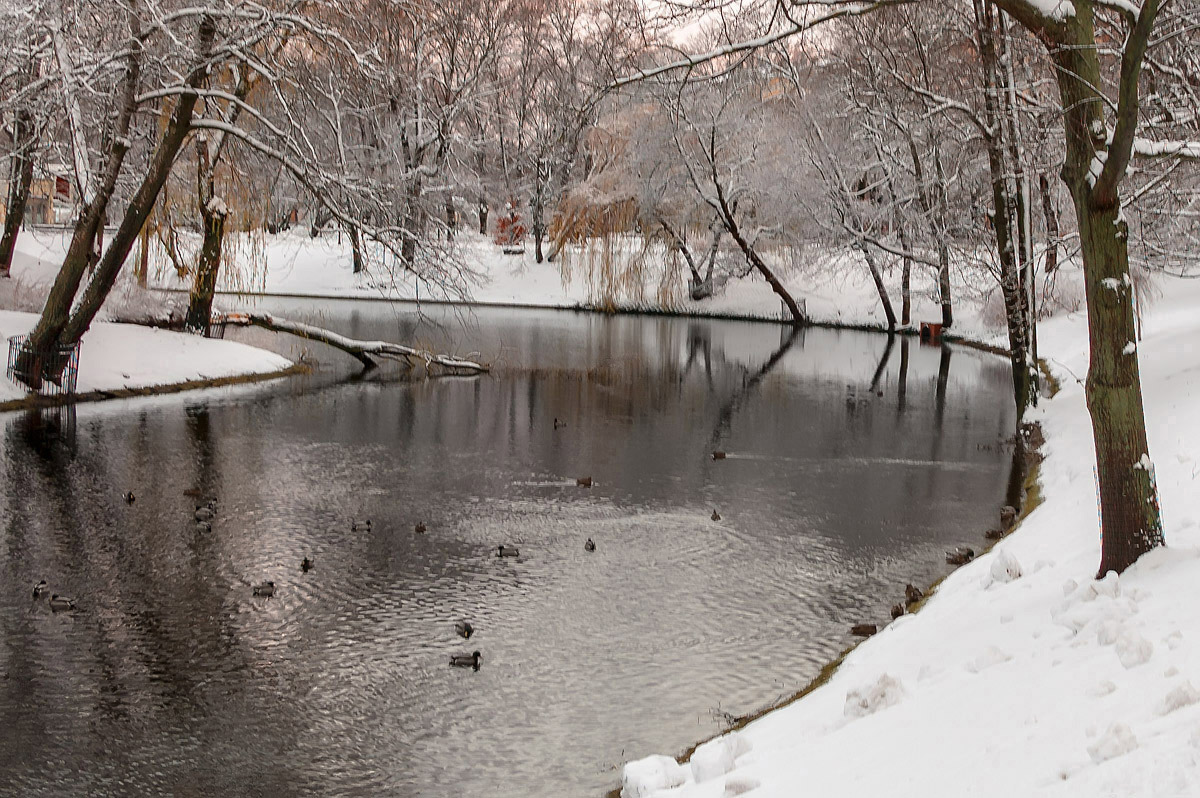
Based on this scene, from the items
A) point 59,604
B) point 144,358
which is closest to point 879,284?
point 144,358

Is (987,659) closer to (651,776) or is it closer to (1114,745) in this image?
(1114,745)

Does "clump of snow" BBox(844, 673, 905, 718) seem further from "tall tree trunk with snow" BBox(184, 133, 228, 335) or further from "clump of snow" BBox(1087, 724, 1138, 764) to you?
"tall tree trunk with snow" BBox(184, 133, 228, 335)

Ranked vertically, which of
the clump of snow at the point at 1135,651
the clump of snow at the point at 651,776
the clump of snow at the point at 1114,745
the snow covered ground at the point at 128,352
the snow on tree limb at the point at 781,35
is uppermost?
the snow on tree limb at the point at 781,35

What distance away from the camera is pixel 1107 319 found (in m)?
7.34

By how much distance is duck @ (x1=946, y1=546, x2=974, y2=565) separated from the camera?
11.5 m

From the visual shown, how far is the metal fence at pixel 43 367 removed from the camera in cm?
1970

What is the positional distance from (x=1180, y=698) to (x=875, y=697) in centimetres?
176

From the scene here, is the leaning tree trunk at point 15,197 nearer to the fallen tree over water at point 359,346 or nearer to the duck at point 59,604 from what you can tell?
the fallen tree over water at point 359,346

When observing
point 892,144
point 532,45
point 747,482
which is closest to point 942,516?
point 747,482

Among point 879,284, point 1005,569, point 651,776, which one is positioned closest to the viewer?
point 651,776

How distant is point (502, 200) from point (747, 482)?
48.6 meters

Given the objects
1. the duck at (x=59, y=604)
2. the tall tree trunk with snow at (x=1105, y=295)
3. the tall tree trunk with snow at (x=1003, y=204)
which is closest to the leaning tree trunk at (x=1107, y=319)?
the tall tree trunk with snow at (x=1105, y=295)

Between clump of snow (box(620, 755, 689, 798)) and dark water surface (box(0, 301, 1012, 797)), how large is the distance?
0.39 m

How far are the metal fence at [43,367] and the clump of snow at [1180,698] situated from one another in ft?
61.0
